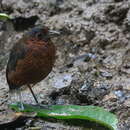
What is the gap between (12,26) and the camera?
7328mm

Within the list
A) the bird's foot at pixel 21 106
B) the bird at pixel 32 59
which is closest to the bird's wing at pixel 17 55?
the bird at pixel 32 59

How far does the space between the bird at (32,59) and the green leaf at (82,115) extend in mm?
356

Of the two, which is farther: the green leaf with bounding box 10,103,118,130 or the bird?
the bird

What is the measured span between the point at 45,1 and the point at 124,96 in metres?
2.68

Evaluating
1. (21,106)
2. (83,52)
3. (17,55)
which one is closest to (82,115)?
(21,106)

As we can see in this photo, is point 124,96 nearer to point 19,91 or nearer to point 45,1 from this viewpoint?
point 19,91

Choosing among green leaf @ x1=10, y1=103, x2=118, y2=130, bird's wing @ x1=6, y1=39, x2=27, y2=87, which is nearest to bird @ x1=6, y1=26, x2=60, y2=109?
bird's wing @ x1=6, y1=39, x2=27, y2=87

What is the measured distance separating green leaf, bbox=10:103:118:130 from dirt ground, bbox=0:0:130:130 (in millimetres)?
100

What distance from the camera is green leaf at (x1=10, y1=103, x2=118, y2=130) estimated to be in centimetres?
456

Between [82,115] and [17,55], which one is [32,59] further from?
[82,115]

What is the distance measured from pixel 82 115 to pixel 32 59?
88 centimetres

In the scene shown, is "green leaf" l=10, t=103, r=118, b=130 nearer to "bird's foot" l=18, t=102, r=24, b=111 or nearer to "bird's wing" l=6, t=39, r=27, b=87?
"bird's foot" l=18, t=102, r=24, b=111

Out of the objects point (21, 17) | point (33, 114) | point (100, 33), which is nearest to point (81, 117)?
point (33, 114)

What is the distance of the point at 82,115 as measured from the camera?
15.6ft
